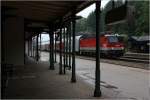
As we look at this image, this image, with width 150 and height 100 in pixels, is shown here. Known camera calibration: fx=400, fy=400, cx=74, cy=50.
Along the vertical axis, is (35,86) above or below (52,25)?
below

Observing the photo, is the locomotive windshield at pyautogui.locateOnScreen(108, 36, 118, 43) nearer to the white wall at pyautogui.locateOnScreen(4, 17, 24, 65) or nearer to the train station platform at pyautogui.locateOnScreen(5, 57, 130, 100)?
the white wall at pyautogui.locateOnScreen(4, 17, 24, 65)

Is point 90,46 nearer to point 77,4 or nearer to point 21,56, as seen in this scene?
point 21,56

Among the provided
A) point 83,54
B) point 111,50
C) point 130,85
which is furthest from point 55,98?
point 83,54

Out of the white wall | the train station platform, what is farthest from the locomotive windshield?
the train station platform

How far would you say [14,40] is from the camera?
78.4 feet

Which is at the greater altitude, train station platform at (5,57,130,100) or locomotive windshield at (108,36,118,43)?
locomotive windshield at (108,36,118,43)

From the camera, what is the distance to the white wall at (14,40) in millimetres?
23141

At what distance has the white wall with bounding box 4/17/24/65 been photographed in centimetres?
2314

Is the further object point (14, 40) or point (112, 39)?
point (112, 39)

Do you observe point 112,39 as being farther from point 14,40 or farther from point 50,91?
point 50,91

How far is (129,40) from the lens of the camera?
58.3 metres

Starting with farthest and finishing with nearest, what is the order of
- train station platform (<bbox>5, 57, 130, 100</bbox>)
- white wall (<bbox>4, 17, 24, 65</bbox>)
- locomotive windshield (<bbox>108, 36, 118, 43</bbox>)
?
locomotive windshield (<bbox>108, 36, 118, 43</bbox>)
white wall (<bbox>4, 17, 24, 65</bbox>)
train station platform (<bbox>5, 57, 130, 100</bbox>)

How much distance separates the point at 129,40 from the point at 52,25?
124 ft

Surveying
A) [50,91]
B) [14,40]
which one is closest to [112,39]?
[14,40]
